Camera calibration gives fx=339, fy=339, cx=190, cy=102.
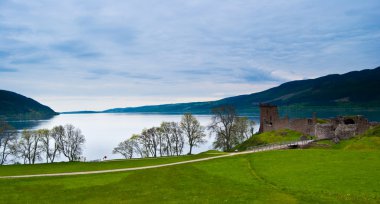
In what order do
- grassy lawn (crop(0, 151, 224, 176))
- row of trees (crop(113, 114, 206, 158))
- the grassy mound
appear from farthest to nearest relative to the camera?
1. row of trees (crop(113, 114, 206, 158))
2. the grassy mound
3. grassy lawn (crop(0, 151, 224, 176))

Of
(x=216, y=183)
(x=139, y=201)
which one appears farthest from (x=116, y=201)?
(x=216, y=183)

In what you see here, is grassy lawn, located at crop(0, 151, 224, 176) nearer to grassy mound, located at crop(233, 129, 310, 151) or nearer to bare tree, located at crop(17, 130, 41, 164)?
grassy mound, located at crop(233, 129, 310, 151)

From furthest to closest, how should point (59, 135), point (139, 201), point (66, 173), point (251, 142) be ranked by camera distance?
point (59, 135) < point (251, 142) < point (66, 173) < point (139, 201)

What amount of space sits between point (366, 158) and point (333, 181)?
11035 millimetres

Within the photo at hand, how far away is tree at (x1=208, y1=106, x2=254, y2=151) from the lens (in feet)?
295

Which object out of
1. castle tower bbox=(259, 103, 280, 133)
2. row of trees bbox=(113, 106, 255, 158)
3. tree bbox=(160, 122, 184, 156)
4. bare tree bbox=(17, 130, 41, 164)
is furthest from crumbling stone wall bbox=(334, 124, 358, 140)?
bare tree bbox=(17, 130, 41, 164)

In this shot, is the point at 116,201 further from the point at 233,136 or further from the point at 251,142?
the point at 233,136

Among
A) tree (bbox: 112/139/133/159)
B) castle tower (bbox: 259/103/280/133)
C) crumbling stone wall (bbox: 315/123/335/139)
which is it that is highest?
castle tower (bbox: 259/103/280/133)

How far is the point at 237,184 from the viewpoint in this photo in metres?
28.3

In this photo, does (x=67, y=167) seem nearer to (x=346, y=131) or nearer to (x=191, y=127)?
(x=346, y=131)

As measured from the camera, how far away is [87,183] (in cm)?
3225

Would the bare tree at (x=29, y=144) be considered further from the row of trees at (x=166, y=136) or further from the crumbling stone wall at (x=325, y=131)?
the crumbling stone wall at (x=325, y=131)

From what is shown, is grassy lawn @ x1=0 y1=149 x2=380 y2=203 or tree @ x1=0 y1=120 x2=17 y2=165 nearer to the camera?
grassy lawn @ x1=0 y1=149 x2=380 y2=203

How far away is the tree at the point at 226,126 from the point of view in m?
Answer: 90.1
